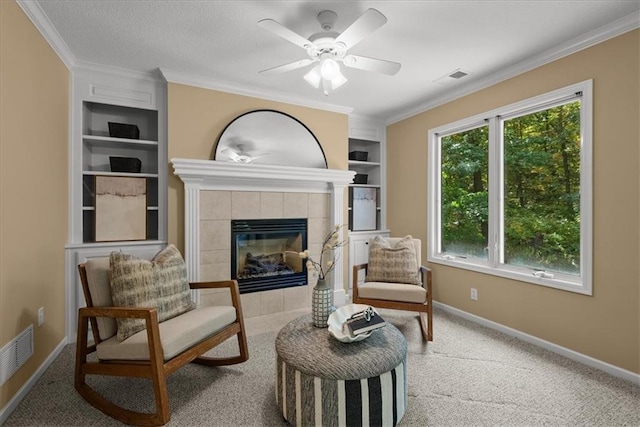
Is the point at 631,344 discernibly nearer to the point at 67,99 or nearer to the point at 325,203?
the point at 325,203

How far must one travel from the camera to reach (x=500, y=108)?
3.03 meters

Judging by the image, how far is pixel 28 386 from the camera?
78.8 inches

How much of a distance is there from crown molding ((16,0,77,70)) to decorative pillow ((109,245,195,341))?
1.64 m

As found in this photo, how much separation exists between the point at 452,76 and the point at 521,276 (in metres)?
2.01

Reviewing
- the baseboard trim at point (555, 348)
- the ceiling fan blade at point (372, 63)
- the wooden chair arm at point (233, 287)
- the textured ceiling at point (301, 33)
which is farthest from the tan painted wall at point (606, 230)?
the wooden chair arm at point (233, 287)

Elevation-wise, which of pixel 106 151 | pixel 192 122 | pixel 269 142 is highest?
pixel 192 122

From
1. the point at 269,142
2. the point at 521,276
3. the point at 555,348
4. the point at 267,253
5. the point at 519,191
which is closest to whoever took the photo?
the point at 555,348

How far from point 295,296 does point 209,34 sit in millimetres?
2736

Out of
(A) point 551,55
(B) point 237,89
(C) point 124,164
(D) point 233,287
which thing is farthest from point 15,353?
(A) point 551,55

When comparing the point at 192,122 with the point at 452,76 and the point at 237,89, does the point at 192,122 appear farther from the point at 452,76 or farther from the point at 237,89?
the point at 452,76

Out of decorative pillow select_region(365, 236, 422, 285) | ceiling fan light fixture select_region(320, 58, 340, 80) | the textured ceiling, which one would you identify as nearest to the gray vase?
decorative pillow select_region(365, 236, 422, 285)

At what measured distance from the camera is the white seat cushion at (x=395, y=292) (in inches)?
110

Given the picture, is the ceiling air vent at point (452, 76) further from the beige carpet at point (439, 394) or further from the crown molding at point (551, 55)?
the beige carpet at point (439, 394)

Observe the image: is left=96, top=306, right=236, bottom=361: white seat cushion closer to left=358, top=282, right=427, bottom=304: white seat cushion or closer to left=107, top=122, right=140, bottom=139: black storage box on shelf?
left=358, top=282, right=427, bottom=304: white seat cushion
